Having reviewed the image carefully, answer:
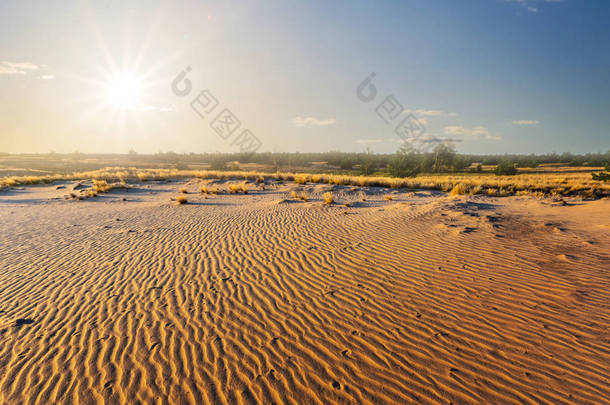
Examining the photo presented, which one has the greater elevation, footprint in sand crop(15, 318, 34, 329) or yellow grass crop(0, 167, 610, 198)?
yellow grass crop(0, 167, 610, 198)

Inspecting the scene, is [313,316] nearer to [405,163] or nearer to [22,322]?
[22,322]

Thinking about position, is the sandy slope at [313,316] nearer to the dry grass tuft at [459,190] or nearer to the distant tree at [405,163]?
the dry grass tuft at [459,190]

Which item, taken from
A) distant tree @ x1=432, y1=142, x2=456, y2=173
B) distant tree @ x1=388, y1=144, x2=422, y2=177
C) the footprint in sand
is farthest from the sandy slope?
distant tree @ x1=432, y1=142, x2=456, y2=173

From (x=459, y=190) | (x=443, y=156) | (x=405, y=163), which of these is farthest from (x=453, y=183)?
(x=443, y=156)

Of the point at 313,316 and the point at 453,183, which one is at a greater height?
the point at 453,183

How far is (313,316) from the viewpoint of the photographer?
3896 mm

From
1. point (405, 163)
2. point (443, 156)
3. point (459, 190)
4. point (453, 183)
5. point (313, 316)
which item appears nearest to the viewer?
point (313, 316)

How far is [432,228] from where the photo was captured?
26.0 ft

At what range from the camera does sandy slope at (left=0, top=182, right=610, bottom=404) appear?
8.87 feet

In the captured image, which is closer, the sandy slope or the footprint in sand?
the sandy slope

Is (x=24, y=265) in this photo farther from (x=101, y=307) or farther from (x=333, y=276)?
(x=333, y=276)

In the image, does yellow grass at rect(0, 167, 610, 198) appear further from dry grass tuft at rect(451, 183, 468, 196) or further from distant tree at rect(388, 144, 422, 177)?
distant tree at rect(388, 144, 422, 177)

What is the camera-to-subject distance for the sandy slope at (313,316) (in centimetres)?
270

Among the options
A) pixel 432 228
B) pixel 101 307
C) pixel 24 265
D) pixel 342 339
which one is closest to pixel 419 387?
pixel 342 339
